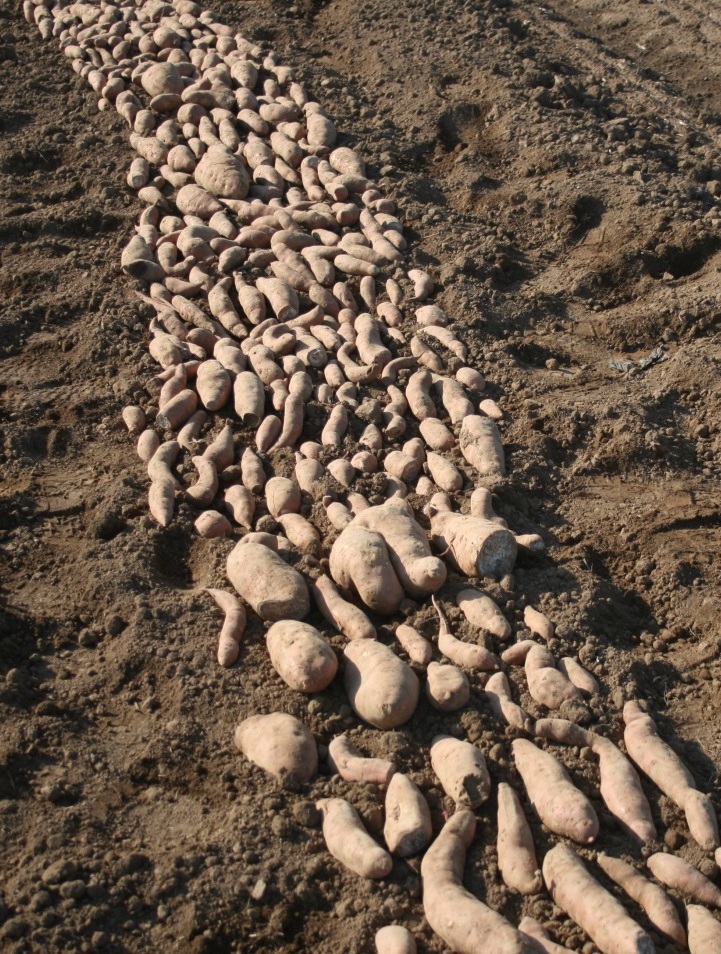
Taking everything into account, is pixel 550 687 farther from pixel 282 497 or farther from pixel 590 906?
pixel 282 497

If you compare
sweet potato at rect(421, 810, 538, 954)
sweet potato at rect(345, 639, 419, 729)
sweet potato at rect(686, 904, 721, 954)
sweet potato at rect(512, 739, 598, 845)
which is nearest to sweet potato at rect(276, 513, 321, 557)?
sweet potato at rect(345, 639, 419, 729)

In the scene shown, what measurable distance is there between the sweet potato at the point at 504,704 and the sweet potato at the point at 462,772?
19 centimetres

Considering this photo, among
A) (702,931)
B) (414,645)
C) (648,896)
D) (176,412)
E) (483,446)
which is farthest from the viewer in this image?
(176,412)

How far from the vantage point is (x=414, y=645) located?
363 centimetres

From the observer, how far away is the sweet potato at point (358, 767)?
10.6ft

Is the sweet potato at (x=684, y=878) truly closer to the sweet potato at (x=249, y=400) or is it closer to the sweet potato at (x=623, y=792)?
the sweet potato at (x=623, y=792)

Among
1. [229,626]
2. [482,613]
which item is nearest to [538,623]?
[482,613]

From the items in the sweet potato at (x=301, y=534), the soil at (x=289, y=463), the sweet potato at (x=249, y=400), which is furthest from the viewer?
the sweet potato at (x=249, y=400)

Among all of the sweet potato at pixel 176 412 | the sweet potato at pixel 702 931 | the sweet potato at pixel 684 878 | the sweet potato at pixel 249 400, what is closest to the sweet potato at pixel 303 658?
the sweet potato at pixel 684 878

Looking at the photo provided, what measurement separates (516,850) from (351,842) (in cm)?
50

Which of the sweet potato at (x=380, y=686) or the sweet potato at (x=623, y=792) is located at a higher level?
the sweet potato at (x=623, y=792)

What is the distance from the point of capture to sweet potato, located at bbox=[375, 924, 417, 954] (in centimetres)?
276

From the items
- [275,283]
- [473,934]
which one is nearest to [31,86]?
[275,283]

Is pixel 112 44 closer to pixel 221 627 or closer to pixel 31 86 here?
pixel 31 86
